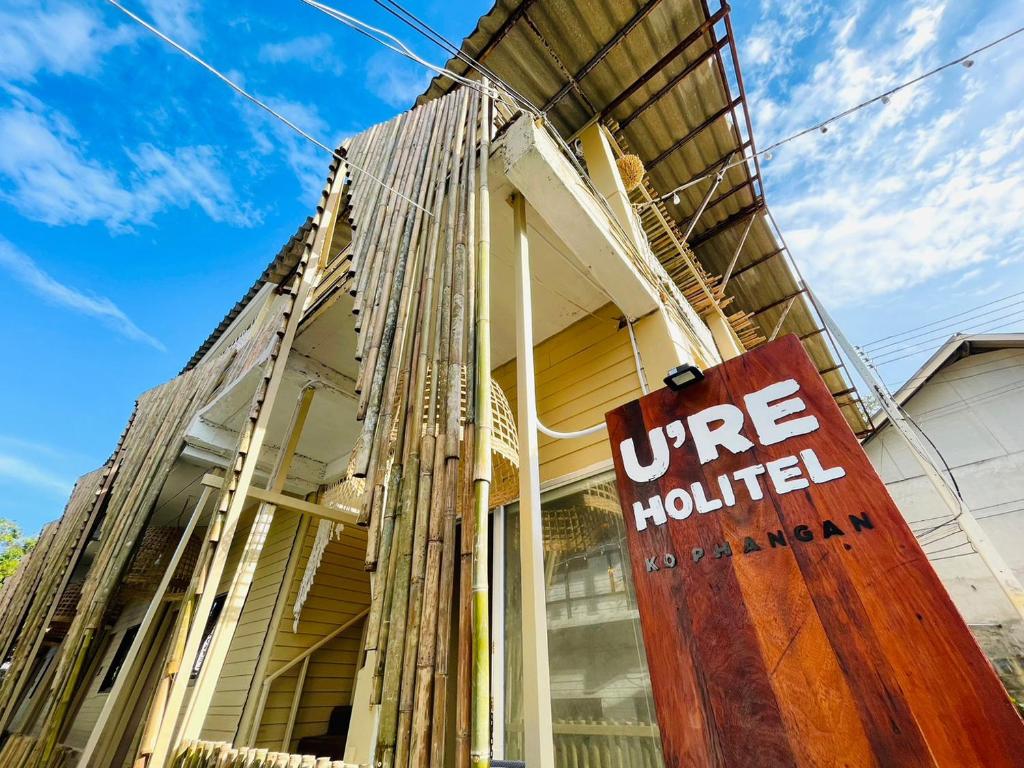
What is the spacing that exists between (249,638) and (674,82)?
1000cm

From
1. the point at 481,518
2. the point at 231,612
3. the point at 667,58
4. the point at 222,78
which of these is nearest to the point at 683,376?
the point at 481,518

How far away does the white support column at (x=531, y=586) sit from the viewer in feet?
4.75

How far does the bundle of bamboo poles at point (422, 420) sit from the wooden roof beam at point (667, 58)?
3.00 metres

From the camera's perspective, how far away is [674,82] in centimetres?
568

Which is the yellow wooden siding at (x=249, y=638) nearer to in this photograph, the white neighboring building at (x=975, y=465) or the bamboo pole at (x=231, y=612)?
the bamboo pole at (x=231, y=612)

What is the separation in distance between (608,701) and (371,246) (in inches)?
146

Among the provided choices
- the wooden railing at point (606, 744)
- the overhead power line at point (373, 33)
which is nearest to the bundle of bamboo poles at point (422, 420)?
the overhead power line at point (373, 33)

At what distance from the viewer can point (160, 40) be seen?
2.12 meters

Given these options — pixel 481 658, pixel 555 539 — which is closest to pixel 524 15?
pixel 555 539

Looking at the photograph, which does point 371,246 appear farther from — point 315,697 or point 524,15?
point 315,697

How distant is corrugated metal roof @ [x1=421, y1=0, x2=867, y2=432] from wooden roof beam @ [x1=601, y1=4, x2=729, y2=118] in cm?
2

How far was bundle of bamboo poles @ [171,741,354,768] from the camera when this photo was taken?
188cm

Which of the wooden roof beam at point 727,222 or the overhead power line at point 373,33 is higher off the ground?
the wooden roof beam at point 727,222

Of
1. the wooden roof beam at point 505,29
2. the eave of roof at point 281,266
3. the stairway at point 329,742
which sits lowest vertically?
the stairway at point 329,742
